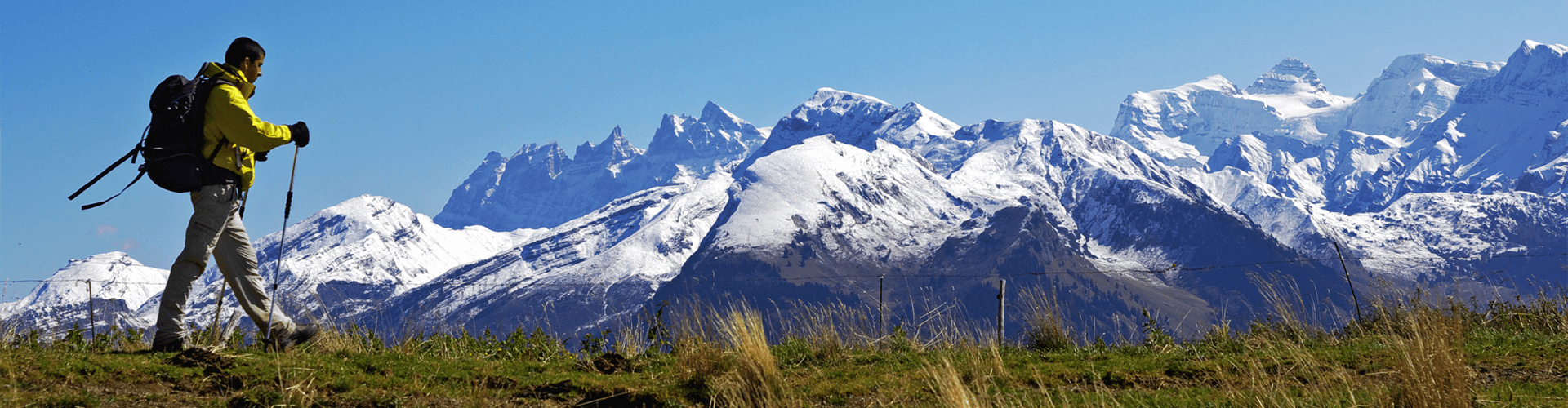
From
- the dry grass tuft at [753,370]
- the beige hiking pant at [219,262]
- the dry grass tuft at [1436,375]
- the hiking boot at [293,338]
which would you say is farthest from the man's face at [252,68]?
the dry grass tuft at [1436,375]

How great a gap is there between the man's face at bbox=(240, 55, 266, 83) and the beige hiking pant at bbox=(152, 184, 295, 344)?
3.33ft

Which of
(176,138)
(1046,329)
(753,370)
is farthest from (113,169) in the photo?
(1046,329)

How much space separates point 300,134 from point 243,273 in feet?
4.52

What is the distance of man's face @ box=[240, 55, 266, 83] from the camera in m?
8.45

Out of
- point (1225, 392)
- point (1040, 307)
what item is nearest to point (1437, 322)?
point (1225, 392)

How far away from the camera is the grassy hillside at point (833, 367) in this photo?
702 centimetres

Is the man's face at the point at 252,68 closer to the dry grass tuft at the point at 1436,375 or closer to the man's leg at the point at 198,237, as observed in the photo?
the man's leg at the point at 198,237

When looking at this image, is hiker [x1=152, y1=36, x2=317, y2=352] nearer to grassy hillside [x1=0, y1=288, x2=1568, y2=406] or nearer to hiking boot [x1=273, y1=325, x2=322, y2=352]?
hiking boot [x1=273, y1=325, x2=322, y2=352]

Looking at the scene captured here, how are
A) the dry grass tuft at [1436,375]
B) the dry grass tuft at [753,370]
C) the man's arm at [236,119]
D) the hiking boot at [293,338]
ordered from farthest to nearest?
the hiking boot at [293,338], the man's arm at [236,119], the dry grass tuft at [753,370], the dry grass tuft at [1436,375]

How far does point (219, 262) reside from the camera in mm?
8398

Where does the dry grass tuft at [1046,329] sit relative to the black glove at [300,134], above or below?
below

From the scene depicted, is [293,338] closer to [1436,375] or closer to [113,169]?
[113,169]

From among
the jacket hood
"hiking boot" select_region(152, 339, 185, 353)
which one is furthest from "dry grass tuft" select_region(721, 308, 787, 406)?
"hiking boot" select_region(152, 339, 185, 353)

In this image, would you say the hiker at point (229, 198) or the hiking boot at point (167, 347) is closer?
the hiker at point (229, 198)
